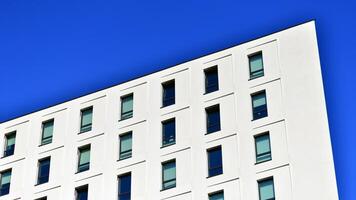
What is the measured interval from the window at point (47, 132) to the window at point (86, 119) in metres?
2.33

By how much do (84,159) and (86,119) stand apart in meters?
3.14

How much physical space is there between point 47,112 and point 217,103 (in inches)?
500

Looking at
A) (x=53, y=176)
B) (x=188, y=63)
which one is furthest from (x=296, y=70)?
(x=53, y=176)

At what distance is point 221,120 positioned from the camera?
2179 inches

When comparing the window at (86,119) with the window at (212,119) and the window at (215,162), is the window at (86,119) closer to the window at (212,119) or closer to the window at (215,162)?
the window at (212,119)

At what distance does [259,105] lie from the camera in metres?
54.9

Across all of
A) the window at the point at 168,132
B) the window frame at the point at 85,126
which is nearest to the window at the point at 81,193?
the window frame at the point at 85,126

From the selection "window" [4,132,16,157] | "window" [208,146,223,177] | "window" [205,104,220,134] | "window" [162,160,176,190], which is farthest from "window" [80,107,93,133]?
"window" [208,146,223,177]

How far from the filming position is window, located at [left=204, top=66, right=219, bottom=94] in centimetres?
5753

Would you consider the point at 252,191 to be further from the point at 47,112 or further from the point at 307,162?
the point at 47,112

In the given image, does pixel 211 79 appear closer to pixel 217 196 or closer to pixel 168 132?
pixel 168 132

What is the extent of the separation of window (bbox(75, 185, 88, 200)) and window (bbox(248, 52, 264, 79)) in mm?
12046

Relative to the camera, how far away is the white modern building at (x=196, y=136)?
5197 cm

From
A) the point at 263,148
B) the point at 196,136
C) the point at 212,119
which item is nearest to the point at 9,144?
the point at 196,136
